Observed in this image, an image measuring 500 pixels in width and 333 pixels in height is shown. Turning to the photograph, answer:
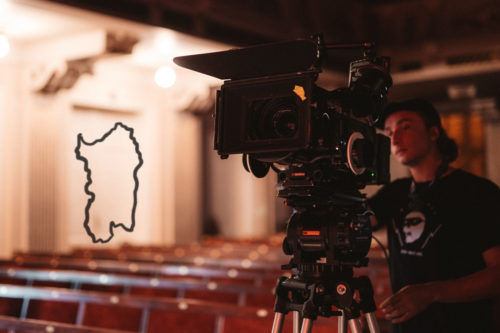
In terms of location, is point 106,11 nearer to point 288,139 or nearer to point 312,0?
point 312,0

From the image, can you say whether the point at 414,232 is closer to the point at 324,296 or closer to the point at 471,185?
the point at 471,185

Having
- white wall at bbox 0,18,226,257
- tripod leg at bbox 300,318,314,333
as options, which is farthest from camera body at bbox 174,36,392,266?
white wall at bbox 0,18,226,257

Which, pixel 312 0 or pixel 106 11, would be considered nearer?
pixel 106 11

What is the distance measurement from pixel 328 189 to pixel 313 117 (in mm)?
178

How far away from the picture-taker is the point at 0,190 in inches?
313

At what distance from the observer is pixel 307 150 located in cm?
145

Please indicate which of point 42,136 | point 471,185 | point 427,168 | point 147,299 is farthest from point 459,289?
point 42,136

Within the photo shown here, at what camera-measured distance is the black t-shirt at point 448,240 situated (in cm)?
194

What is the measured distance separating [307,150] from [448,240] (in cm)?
76

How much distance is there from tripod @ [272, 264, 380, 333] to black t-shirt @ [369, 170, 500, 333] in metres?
0.46

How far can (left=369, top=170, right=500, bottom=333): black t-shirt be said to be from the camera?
1938 mm

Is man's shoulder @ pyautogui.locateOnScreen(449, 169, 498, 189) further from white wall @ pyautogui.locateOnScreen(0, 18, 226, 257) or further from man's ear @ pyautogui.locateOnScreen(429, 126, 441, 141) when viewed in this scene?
white wall @ pyautogui.locateOnScreen(0, 18, 226, 257)

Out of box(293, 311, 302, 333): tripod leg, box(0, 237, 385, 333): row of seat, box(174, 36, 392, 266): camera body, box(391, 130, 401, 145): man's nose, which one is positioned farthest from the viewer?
box(0, 237, 385, 333): row of seat

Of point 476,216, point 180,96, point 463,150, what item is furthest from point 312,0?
point 476,216
